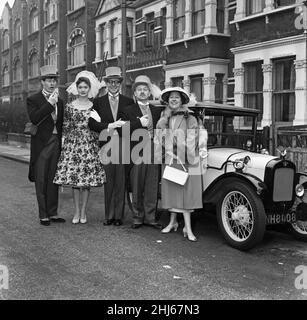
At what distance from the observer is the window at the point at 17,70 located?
38.5 metres

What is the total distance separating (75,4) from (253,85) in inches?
663

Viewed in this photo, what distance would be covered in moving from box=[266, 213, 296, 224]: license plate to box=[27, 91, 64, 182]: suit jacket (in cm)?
304

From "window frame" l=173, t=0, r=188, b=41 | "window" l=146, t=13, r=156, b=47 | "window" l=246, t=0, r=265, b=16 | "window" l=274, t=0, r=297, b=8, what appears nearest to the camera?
"window" l=274, t=0, r=297, b=8

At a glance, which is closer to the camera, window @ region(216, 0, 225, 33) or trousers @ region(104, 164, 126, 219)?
trousers @ region(104, 164, 126, 219)

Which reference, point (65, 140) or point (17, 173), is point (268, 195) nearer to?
point (65, 140)

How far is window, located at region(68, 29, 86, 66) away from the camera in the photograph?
2688cm

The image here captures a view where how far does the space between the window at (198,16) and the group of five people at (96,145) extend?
10.8 meters

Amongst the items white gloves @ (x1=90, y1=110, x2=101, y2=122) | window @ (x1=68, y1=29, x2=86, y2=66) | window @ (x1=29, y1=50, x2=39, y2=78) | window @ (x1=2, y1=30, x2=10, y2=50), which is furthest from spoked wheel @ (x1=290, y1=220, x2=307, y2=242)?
window @ (x1=2, y1=30, x2=10, y2=50)

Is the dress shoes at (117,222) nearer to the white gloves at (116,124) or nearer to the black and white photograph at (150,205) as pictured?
the black and white photograph at (150,205)

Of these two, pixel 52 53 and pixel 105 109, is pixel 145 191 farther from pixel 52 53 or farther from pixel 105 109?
pixel 52 53

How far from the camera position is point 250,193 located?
5.15m

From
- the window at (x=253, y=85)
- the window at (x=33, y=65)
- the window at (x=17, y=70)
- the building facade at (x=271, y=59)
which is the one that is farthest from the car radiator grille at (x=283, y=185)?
the window at (x=17, y=70)

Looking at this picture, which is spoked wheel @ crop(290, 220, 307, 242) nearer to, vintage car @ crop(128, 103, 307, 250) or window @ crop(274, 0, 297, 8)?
vintage car @ crop(128, 103, 307, 250)

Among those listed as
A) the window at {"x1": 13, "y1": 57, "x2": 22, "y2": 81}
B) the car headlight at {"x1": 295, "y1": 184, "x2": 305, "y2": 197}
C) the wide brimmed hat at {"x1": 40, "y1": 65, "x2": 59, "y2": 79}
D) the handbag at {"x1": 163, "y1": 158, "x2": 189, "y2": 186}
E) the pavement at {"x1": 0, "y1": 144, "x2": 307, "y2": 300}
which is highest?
the window at {"x1": 13, "y1": 57, "x2": 22, "y2": 81}
